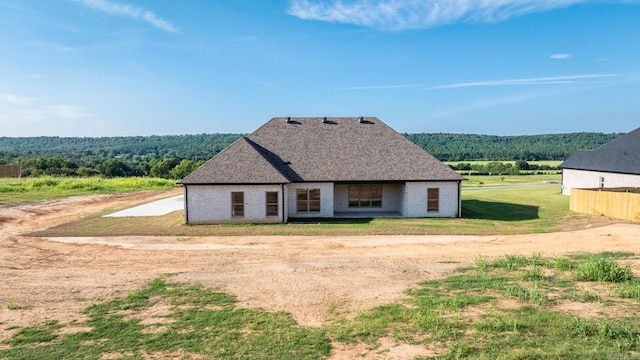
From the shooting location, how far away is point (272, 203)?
82.5 feet

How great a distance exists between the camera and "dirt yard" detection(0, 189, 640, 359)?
10.9 meters

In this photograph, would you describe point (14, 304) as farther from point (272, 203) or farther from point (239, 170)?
point (272, 203)

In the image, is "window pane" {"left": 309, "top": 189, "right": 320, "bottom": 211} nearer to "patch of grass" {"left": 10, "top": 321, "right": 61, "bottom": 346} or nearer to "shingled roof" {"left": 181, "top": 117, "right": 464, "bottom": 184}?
"shingled roof" {"left": 181, "top": 117, "right": 464, "bottom": 184}

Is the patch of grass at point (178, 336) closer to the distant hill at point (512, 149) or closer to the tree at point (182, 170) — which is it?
the tree at point (182, 170)

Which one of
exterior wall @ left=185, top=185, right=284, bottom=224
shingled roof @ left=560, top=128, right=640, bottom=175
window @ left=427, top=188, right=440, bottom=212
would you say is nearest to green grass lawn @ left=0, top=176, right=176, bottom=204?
exterior wall @ left=185, top=185, right=284, bottom=224

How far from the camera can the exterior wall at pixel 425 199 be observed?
2678cm

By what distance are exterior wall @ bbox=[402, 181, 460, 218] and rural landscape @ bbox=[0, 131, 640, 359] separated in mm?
3636

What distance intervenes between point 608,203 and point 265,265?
76.7 ft

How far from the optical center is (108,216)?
27.7 meters

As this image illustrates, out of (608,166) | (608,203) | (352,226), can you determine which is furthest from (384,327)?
(608,166)

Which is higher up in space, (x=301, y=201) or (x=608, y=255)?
(x=301, y=201)

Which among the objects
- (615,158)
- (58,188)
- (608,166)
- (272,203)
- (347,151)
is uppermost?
(347,151)

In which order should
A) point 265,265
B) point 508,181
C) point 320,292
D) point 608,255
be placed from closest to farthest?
point 320,292, point 265,265, point 608,255, point 508,181

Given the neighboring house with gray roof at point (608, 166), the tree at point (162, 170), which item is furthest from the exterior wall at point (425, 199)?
the tree at point (162, 170)
